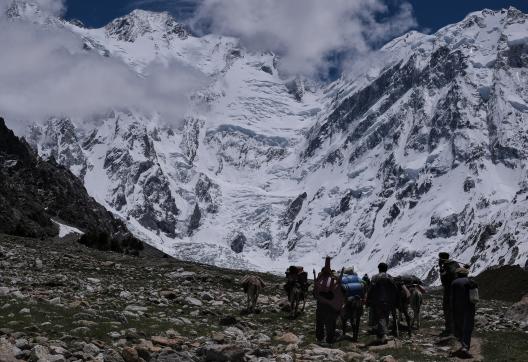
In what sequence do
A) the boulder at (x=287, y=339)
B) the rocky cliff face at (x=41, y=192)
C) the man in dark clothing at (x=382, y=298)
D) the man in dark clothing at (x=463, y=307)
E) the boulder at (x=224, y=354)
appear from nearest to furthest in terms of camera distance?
the boulder at (x=224, y=354)
the man in dark clothing at (x=463, y=307)
the boulder at (x=287, y=339)
the man in dark clothing at (x=382, y=298)
the rocky cliff face at (x=41, y=192)

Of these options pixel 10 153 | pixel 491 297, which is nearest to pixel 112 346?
pixel 491 297

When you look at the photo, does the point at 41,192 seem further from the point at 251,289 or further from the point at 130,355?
the point at 130,355

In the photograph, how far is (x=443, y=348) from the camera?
23047 mm

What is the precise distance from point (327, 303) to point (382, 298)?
73.7 inches

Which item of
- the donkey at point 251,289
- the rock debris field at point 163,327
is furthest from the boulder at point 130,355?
the donkey at point 251,289

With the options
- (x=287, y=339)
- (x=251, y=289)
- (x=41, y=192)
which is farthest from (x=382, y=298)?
(x=41, y=192)

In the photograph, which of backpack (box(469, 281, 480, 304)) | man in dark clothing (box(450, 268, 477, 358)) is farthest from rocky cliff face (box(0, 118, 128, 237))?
backpack (box(469, 281, 480, 304))

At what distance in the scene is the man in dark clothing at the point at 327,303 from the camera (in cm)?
2380

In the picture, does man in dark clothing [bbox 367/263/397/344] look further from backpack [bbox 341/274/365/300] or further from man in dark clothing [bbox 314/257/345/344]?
man in dark clothing [bbox 314/257/345/344]

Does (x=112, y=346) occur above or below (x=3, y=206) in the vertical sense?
below

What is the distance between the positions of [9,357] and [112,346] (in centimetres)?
339

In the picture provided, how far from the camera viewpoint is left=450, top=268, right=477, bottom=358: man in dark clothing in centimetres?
2203

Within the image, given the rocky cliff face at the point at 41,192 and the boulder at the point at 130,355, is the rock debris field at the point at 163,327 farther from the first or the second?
the rocky cliff face at the point at 41,192

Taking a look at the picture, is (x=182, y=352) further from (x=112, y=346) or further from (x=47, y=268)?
(x=47, y=268)
